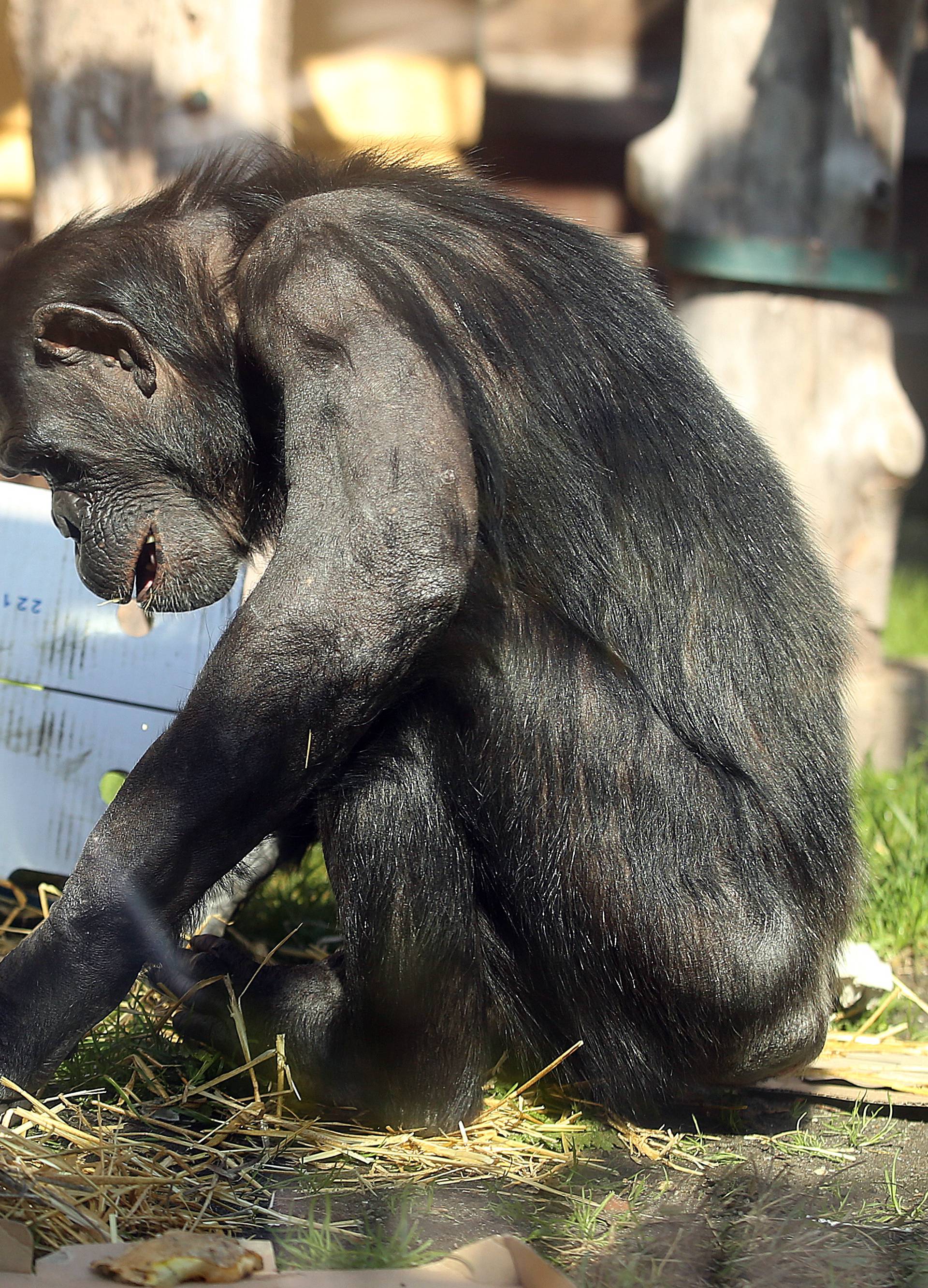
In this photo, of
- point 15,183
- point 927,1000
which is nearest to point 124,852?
point 927,1000

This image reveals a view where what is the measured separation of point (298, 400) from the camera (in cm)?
204

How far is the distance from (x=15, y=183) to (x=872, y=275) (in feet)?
14.1

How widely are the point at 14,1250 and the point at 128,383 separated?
4.85 ft

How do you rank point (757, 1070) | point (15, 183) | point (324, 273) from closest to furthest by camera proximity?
point (324, 273)
point (757, 1070)
point (15, 183)

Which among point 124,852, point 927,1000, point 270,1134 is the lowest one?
point 927,1000

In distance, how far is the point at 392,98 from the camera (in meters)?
6.37

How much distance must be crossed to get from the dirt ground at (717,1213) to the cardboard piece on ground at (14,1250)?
1.48ft

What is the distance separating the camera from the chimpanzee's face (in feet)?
7.88

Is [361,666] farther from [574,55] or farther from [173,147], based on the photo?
[574,55]

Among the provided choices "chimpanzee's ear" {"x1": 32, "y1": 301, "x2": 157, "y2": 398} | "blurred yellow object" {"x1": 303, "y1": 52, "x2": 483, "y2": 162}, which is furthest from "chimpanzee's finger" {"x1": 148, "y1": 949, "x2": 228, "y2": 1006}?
"blurred yellow object" {"x1": 303, "y1": 52, "x2": 483, "y2": 162}

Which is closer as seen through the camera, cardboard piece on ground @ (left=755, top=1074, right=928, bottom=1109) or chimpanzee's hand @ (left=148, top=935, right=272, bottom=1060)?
chimpanzee's hand @ (left=148, top=935, right=272, bottom=1060)

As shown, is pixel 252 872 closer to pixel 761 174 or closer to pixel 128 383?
pixel 128 383

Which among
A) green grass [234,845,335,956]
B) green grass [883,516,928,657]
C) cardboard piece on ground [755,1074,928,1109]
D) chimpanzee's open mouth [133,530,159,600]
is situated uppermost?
chimpanzee's open mouth [133,530,159,600]

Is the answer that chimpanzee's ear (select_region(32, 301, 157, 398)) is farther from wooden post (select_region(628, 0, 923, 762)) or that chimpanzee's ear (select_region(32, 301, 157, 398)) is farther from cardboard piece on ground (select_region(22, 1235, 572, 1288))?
wooden post (select_region(628, 0, 923, 762))
